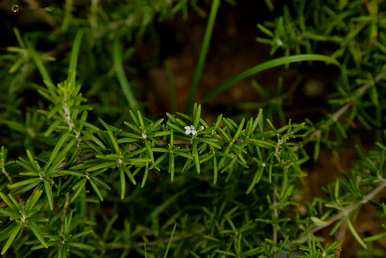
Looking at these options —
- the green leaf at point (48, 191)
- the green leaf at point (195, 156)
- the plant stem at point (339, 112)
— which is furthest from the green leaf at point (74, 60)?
the plant stem at point (339, 112)

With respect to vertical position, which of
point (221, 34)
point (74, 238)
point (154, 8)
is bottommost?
point (74, 238)

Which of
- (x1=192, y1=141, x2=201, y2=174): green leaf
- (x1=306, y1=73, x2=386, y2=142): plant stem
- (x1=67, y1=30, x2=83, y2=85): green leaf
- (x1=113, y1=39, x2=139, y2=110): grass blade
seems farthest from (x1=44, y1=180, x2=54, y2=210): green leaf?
(x1=306, y1=73, x2=386, y2=142): plant stem

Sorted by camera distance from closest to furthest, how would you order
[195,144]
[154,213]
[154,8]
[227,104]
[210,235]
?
[195,144] → [210,235] → [154,213] → [154,8] → [227,104]

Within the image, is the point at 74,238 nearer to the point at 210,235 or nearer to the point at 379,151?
the point at 210,235

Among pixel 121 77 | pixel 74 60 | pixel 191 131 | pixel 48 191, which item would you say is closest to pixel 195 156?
pixel 191 131

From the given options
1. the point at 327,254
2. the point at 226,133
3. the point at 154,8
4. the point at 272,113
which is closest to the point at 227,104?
the point at 272,113

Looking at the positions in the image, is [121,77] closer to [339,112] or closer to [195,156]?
[195,156]

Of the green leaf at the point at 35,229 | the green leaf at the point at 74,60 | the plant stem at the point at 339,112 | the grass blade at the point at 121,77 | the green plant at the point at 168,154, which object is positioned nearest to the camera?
the green leaf at the point at 35,229

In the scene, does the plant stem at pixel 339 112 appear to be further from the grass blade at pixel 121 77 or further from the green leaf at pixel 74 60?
the green leaf at pixel 74 60
